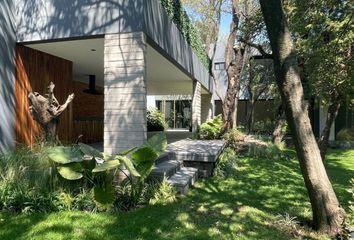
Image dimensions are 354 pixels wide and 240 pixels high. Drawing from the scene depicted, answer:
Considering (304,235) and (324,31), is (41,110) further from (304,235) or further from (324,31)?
(324,31)

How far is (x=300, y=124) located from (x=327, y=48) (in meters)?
5.65

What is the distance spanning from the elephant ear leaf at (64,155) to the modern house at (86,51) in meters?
1.32

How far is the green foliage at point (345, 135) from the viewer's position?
746 inches

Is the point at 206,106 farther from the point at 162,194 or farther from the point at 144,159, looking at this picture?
the point at 144,159

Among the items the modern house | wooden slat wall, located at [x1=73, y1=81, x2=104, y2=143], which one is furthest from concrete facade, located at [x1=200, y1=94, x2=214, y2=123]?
the modern house

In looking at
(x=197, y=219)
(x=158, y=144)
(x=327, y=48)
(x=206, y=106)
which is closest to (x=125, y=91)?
(x=158, y=144)

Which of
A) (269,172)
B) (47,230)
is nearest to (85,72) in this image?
(269,172)

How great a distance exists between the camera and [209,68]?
65.1 ft

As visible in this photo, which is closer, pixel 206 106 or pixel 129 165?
pixel 129 165

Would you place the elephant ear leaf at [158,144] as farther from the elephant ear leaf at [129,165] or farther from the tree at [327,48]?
the tree at [327,48]

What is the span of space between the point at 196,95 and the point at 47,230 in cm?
1052

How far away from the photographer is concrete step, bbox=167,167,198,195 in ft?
20.8

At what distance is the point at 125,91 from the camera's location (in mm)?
6516

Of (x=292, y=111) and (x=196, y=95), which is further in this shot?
(x=196, y=95)
